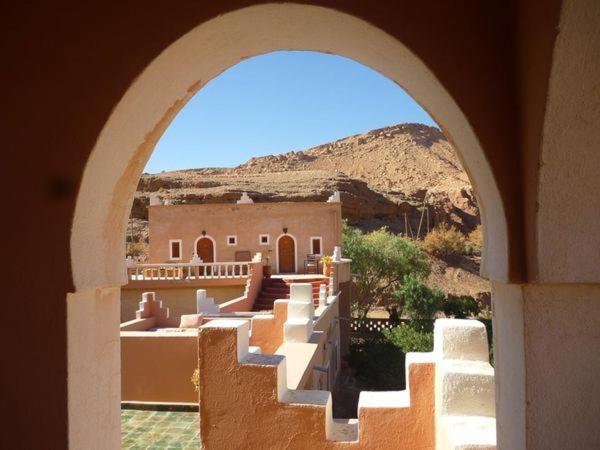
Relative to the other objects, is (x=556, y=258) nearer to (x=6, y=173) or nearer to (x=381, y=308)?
(x=6, y=173)

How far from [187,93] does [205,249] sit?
852 inches

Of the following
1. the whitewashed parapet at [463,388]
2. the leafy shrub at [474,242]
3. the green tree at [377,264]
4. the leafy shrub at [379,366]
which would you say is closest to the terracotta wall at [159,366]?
the whitewashed parapet at [463,388]

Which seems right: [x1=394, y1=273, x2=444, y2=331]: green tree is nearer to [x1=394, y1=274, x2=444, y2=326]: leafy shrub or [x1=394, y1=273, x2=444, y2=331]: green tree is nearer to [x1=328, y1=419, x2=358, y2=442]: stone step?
[x1=394, y1=274, x2=444, y2=326]: leafy shrub

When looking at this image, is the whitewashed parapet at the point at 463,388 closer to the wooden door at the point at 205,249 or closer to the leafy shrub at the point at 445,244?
the wooden door at the point at 205,249

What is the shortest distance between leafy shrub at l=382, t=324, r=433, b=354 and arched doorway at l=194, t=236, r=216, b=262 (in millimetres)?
10103

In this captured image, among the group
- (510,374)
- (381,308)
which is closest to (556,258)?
(510,374)

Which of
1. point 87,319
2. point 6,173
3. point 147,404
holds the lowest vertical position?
point 147,404

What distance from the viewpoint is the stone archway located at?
187cm

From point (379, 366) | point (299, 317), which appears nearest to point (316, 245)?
point (379, 366)

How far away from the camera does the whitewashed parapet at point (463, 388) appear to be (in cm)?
302

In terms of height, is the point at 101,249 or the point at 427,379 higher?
the point at 101,249

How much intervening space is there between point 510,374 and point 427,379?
2.26m

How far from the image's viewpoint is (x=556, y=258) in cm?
161

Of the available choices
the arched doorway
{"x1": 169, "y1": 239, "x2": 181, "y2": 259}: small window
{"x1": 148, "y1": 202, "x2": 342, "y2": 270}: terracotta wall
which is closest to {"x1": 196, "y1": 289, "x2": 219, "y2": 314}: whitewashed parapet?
{"x1": 148, "y1": 202, "x2": 342, "y2": 270}: terracotta wall
